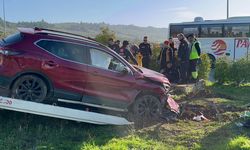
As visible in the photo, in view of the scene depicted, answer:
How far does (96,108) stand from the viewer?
8.16 metres

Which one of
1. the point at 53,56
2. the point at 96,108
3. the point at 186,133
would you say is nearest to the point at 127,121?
the point at 96,108

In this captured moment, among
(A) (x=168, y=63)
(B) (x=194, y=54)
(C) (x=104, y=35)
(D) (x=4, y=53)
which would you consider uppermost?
(C) (x=104, y=35)

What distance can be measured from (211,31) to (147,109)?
1765 centimetres

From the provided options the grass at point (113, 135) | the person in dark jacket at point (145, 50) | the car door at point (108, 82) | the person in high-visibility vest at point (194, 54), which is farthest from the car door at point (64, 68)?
the person in dark jacket at point (145, 50)

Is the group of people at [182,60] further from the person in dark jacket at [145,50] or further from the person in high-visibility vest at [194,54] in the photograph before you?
the person in dark jacket at [145,50]

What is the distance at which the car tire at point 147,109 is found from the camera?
8.52 m

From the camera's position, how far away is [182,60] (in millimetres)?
14086

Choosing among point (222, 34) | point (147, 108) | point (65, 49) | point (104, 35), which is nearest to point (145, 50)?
point (147, 108)

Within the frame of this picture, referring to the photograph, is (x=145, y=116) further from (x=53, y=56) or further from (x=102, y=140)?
(x=53, y=56)

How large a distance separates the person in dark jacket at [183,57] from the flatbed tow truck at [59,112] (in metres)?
6.48

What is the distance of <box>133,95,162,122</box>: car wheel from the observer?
28.0 feet

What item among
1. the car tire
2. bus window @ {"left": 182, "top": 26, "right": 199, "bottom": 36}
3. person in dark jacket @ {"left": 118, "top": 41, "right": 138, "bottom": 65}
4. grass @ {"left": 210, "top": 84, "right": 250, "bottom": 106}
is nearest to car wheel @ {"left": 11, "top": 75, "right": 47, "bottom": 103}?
the car tire

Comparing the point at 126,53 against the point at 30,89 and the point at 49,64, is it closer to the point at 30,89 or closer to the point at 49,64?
the point at 49,64

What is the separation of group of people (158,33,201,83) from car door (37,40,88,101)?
21.2 ft
